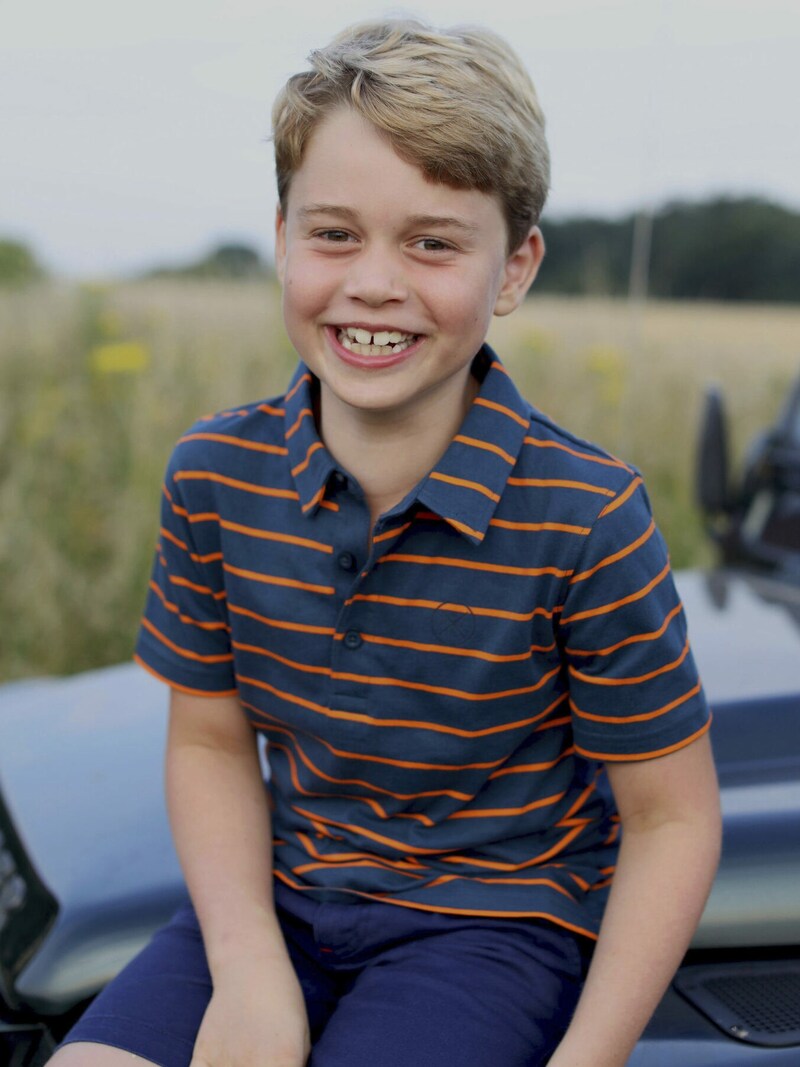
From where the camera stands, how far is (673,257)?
342 inches

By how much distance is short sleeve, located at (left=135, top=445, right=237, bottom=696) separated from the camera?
1520 mm

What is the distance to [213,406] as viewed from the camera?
5219 mm

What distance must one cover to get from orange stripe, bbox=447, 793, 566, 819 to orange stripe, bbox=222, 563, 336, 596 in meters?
0.30

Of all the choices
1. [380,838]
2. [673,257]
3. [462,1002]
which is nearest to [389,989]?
[462,1002]

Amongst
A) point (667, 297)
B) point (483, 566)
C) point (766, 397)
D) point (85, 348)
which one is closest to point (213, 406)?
point (85, 348)

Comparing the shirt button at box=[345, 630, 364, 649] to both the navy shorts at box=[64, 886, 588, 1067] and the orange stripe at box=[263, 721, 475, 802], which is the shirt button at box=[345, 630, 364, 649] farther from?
the navy shorts at box=[64, 886, 588, 1067]

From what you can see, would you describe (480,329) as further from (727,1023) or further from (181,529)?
A: (727,1023)

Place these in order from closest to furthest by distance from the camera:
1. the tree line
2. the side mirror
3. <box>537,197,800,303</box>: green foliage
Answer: the side mirror < the tree line < <box>537,197,800,303</box>: green foliage

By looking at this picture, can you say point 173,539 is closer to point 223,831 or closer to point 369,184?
point 223,831

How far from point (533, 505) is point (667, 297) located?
6560 mm

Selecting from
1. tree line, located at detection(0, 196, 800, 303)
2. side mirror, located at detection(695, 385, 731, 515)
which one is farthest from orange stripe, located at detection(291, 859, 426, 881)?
tree line, located at detection(0, 196, 800, 303)

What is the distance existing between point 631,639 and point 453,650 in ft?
0.64

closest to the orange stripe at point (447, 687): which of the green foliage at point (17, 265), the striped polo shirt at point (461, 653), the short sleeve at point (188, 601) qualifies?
the striped polo shirt at point (461, 653)

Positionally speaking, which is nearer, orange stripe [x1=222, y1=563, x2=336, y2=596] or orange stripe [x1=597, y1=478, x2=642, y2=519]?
orange stripe [x1=597, y1=478, x2=642, y2=519]
